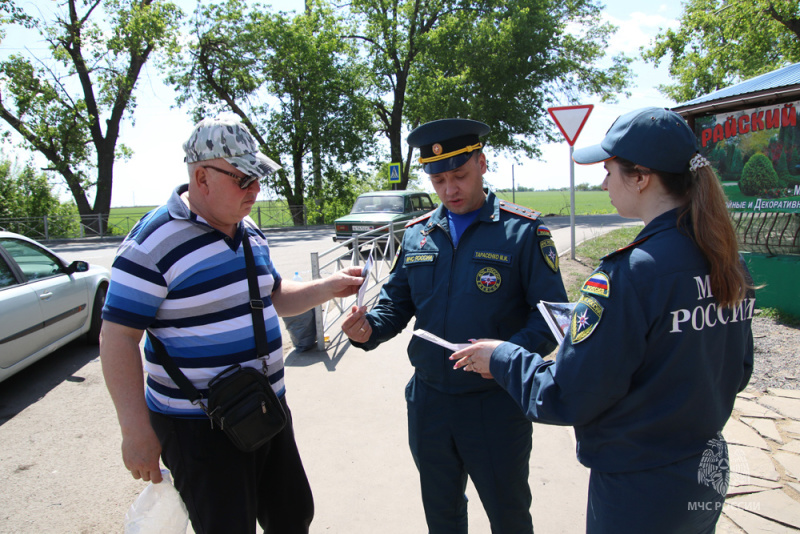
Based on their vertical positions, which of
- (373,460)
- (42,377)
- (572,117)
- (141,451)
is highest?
(572,117)

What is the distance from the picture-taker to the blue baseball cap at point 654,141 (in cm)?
143

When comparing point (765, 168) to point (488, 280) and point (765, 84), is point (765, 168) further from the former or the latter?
point (488, 280)

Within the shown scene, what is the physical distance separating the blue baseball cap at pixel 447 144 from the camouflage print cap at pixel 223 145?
2.52 feet

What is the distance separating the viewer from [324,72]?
25.0m

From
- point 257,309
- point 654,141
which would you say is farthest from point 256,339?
point 654,141

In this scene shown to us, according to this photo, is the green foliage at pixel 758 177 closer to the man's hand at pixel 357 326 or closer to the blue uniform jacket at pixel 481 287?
the blue uniform jacket at pixel 481 287

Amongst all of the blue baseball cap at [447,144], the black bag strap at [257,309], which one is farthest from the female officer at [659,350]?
the black bag strap at [257,309]

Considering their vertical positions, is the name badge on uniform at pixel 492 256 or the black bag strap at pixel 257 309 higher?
the name badge on uniform at pixel 492 256

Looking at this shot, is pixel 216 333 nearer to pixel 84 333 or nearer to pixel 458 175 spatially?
pixel 458 175

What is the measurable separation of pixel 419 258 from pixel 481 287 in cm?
34

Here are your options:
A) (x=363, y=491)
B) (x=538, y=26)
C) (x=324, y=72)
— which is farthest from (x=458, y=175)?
(x=538, y=26)

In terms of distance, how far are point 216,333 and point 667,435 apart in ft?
5.13

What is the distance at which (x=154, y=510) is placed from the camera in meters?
1.96

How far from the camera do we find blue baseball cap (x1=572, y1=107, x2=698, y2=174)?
143cm
